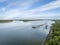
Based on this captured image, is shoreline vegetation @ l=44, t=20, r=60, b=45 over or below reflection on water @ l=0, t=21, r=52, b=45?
over

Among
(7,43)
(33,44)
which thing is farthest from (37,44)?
(7,43)

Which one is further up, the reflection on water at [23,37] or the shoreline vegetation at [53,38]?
the shoreline vegetation at [53,38]

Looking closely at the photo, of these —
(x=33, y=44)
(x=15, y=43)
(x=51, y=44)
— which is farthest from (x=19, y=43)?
(x=51, y=44)

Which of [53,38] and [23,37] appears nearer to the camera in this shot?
[53,38]

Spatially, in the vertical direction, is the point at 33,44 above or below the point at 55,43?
below

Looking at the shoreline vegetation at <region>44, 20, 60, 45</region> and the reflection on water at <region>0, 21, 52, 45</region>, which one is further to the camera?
the reflection on water at <region>0, 21, 52, 45</region>

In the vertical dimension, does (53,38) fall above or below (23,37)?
above

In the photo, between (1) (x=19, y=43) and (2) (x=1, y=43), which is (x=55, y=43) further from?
(2) (x=1, y=43)

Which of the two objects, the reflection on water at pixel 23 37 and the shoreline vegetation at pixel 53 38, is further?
the reflection on water at pixel 23 37

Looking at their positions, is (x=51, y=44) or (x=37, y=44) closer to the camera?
(x=51, y=44)

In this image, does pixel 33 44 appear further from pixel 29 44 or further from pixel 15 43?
pixel 15 43
